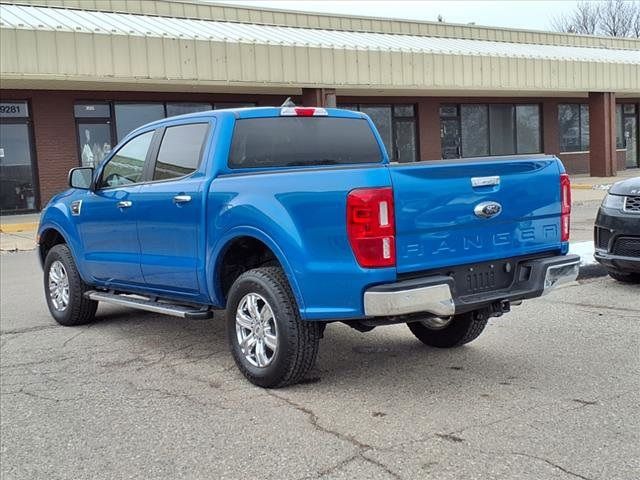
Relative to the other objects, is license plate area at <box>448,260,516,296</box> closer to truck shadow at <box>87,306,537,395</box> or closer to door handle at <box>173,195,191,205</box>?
truck shadow at <box>87,306,537,395</box>

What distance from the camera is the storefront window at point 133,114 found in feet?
67.7

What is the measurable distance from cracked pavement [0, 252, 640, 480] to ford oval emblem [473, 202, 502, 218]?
3.71 ft

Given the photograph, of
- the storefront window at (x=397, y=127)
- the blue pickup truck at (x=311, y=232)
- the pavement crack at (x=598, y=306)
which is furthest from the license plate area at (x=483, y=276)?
the storefront window at (x=397, y=127)

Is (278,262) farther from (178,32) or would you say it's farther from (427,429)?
(178,32)

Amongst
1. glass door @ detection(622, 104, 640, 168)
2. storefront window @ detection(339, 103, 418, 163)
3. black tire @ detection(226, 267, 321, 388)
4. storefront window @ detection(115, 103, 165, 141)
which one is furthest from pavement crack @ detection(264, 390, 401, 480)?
glass door @ detection(622, 104, 640, 168)

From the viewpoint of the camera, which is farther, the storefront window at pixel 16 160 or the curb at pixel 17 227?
the storefront window at pixel 16 160

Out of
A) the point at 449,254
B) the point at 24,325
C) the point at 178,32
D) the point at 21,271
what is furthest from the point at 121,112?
the point at 449,254

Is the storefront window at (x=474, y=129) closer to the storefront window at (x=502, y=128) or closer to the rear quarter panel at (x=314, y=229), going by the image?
the storefront window at (x=502, y=128)

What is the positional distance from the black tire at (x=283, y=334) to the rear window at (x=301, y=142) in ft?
3.32

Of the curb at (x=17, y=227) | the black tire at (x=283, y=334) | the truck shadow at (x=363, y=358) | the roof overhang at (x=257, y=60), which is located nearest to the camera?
the black tire at (x=283, y=334)

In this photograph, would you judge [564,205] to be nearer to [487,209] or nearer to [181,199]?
[487,209]

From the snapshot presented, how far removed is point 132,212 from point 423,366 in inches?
105

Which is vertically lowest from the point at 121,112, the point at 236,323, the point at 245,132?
the point at 236,323

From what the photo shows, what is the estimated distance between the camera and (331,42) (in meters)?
21.5
